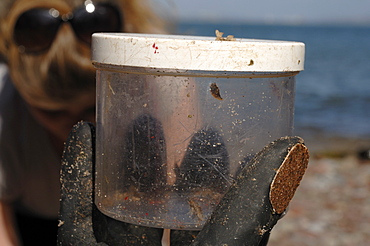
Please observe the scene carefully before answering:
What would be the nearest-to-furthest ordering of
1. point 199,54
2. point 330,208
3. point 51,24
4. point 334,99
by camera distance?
point 199,54 → point 51,24 → point 330,208 → point 334,99

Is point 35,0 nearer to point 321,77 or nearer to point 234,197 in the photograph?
point 234,197

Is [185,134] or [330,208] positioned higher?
[185,134]

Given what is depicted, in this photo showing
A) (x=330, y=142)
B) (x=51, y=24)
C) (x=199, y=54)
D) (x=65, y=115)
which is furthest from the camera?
(x=330, y=142)

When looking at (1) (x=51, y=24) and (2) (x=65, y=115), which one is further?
(2) (x=65, y=115)

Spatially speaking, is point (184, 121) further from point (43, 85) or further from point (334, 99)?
point (334, 99)

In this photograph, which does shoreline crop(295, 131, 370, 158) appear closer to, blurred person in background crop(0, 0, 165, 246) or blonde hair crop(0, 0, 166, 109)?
blurred person in background crop(0, 0, 165, 246)

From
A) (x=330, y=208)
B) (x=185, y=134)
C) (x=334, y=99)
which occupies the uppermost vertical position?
(x=185, y=134)

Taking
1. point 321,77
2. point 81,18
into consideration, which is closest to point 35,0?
point 81,18

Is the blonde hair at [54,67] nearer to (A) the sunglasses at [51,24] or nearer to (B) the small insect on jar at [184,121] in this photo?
(A) the sunglasses at [51,24]

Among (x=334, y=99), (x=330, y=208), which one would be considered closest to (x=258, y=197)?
(x=330, y=208)
